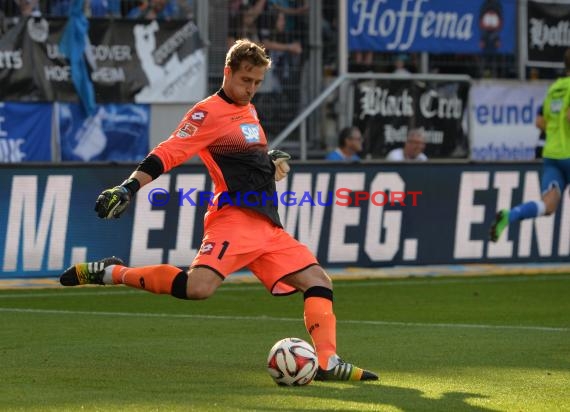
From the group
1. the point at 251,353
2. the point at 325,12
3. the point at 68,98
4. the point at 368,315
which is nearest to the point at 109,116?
the point at 68,98

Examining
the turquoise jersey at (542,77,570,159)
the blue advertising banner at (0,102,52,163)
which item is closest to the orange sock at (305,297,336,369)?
the turquoise jersey at (542,77,570,159)

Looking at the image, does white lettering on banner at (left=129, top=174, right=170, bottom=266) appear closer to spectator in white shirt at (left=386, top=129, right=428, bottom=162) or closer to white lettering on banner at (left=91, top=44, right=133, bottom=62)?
white lettering on banner at (left=91, top=44, right=133, bottom=62)

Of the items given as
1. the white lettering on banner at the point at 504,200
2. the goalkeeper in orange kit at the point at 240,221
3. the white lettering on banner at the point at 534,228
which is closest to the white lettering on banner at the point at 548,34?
the white lettering on banner at the point at 534,228

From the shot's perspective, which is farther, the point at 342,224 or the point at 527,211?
the point at 342,224

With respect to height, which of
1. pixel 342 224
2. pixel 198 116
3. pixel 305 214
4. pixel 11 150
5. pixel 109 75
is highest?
pixel 109 75

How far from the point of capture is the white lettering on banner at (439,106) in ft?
71.2

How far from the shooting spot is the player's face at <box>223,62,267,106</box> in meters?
8.93

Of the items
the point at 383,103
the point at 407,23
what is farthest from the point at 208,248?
the point at 407,23

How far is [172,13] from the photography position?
20.4 meters

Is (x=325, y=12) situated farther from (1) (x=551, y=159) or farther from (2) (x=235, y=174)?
(2) (x=235, y=174)

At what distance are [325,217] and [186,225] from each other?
1.77 meters

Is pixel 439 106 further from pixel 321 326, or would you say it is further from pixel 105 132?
pixel 321 326

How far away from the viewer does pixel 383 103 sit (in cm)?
2127

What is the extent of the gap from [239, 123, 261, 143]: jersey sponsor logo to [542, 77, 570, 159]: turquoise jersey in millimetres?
6911
